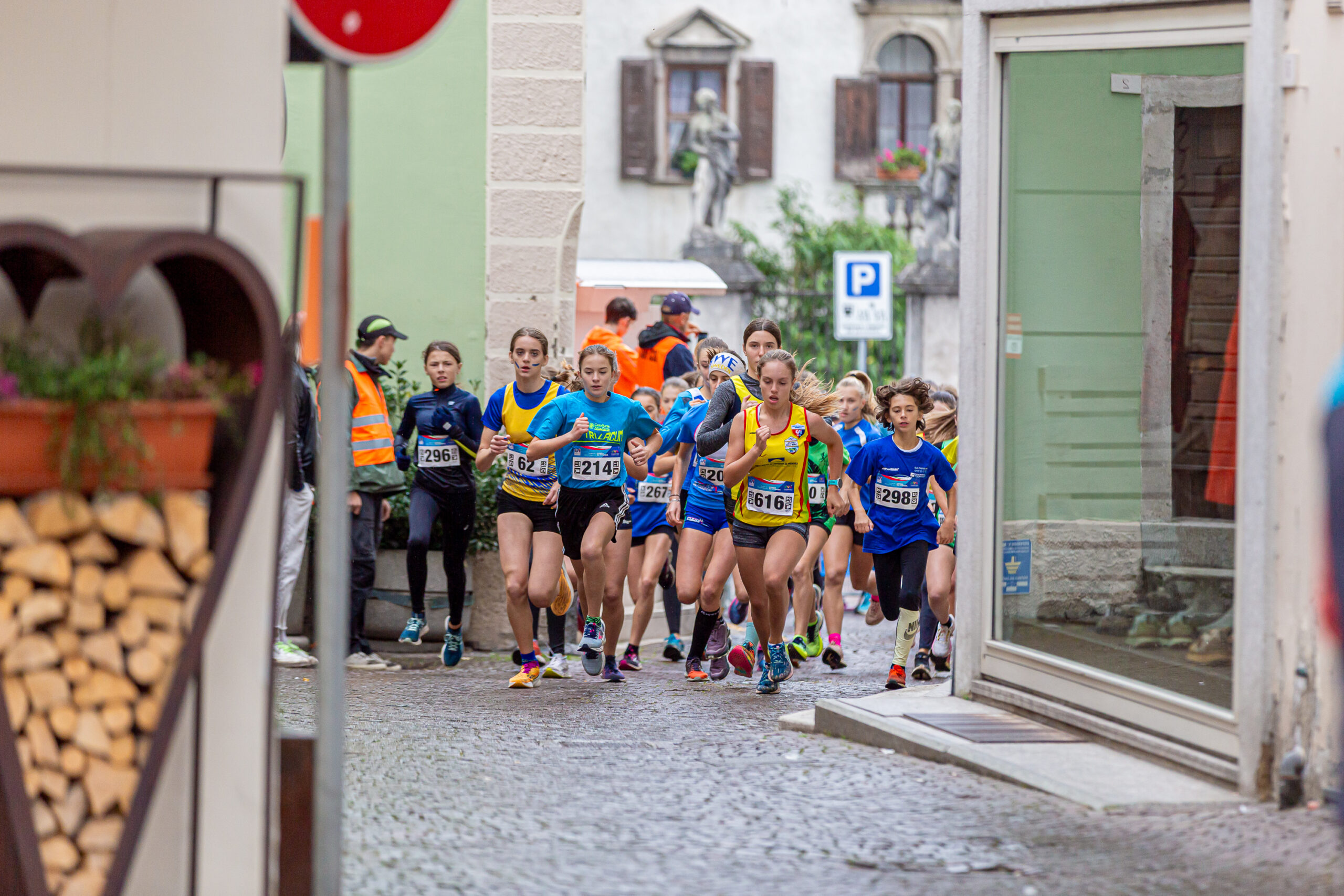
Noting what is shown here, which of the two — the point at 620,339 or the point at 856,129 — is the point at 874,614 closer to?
the point at 620,339

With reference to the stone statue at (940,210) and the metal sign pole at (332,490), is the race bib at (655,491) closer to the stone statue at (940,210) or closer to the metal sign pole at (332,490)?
the metal sign pole at (332,490)

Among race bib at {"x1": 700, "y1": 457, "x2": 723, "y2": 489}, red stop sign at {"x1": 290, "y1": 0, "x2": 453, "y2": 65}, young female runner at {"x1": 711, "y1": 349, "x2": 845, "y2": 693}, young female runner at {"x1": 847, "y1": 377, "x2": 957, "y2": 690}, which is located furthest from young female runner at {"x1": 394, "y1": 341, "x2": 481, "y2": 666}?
red stop sign at {"x1": 290, "y1": 0, "x2": 453, "y2": 65}

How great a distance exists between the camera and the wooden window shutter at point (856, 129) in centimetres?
3331

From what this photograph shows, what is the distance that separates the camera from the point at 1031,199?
8.52 metres

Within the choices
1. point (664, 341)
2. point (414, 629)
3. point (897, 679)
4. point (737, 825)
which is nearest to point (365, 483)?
point (414, 629)

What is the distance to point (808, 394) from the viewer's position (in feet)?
33.0

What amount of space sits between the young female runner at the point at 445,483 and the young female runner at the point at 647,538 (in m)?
1.01

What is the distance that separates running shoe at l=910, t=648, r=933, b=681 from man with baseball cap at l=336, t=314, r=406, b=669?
122 inches

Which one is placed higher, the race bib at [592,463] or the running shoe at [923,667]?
the race bib at [592,463]

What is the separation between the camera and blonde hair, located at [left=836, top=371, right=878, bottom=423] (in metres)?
12.1

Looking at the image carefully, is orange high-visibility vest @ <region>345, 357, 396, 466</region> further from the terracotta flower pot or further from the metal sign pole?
the metal sign pole

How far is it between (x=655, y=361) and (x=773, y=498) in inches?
222

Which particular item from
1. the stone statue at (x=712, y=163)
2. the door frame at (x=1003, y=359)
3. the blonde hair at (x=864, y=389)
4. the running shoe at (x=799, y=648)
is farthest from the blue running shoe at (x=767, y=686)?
the stone statue at (x=712, y=163)

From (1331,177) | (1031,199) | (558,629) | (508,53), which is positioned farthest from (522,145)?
(1331,177)
